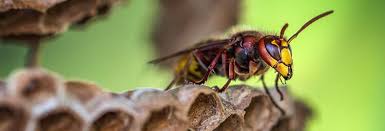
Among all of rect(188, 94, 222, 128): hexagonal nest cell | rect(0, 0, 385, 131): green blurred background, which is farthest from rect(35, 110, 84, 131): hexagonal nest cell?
rect(0, 0, 385, 131): green blurred background

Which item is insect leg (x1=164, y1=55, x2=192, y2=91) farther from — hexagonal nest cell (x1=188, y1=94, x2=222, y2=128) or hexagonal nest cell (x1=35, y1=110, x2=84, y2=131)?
hexagonal nest cell (x1=35, y1=110, x2=84, y2=131)

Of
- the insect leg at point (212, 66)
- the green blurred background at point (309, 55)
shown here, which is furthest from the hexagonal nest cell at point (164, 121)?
the green blurred background at point (309, 55)

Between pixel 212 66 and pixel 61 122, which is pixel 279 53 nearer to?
pixel 212 66

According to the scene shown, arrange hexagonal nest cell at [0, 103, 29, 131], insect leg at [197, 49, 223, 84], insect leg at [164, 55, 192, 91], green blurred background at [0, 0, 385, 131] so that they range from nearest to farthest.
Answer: hexagonal nest cell at [0, 103, 29, 131] → insect leg at [197, 49, 223, 84] → insect leg at [164, 55, 192, 91] → green blurred background at [0, 0, 385, 131]

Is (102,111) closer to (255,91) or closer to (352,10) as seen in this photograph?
(255,91)

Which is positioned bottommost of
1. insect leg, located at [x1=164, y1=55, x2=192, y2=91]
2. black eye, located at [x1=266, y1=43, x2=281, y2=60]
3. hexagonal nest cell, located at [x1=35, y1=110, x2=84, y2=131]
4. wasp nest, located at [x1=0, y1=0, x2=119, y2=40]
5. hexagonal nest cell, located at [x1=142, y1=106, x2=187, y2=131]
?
hexagonal nest cell, located at [x1=142, y1=106, x2=187, y2=131]

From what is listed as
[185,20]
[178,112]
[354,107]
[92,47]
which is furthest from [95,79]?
[178,112]
